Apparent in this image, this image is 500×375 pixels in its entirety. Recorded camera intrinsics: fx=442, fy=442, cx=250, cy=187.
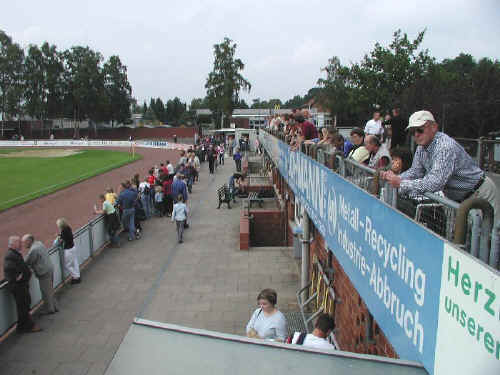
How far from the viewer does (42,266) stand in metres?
8.84

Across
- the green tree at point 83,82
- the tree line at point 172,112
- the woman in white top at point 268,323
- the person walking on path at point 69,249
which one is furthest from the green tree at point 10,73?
the woman in white top at point 268,323

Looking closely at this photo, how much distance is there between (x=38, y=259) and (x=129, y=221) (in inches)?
252

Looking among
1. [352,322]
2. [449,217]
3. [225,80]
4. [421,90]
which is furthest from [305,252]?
[225,80]

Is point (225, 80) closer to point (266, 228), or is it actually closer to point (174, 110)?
point (266, 228)

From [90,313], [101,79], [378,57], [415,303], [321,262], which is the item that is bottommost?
[90,313]

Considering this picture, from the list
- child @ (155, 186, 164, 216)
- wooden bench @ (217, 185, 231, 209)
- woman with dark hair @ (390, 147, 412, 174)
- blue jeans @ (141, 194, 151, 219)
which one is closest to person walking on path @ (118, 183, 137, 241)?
blue jeans @ (141, 194, 151, 219)

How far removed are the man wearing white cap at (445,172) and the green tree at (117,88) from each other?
285ft

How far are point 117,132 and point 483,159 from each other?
84543mm

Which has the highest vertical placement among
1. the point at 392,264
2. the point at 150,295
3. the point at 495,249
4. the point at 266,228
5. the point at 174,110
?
the point at 174,110

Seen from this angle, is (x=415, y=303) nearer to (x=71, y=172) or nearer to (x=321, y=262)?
A: (x=321, y=262)

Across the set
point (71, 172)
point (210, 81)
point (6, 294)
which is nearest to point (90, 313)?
point (6, 294)

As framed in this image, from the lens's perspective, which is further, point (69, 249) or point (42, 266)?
point (69, 249)

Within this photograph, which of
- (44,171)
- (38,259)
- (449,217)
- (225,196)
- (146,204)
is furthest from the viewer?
(44,171)

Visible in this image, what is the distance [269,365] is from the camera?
2.49 metres
